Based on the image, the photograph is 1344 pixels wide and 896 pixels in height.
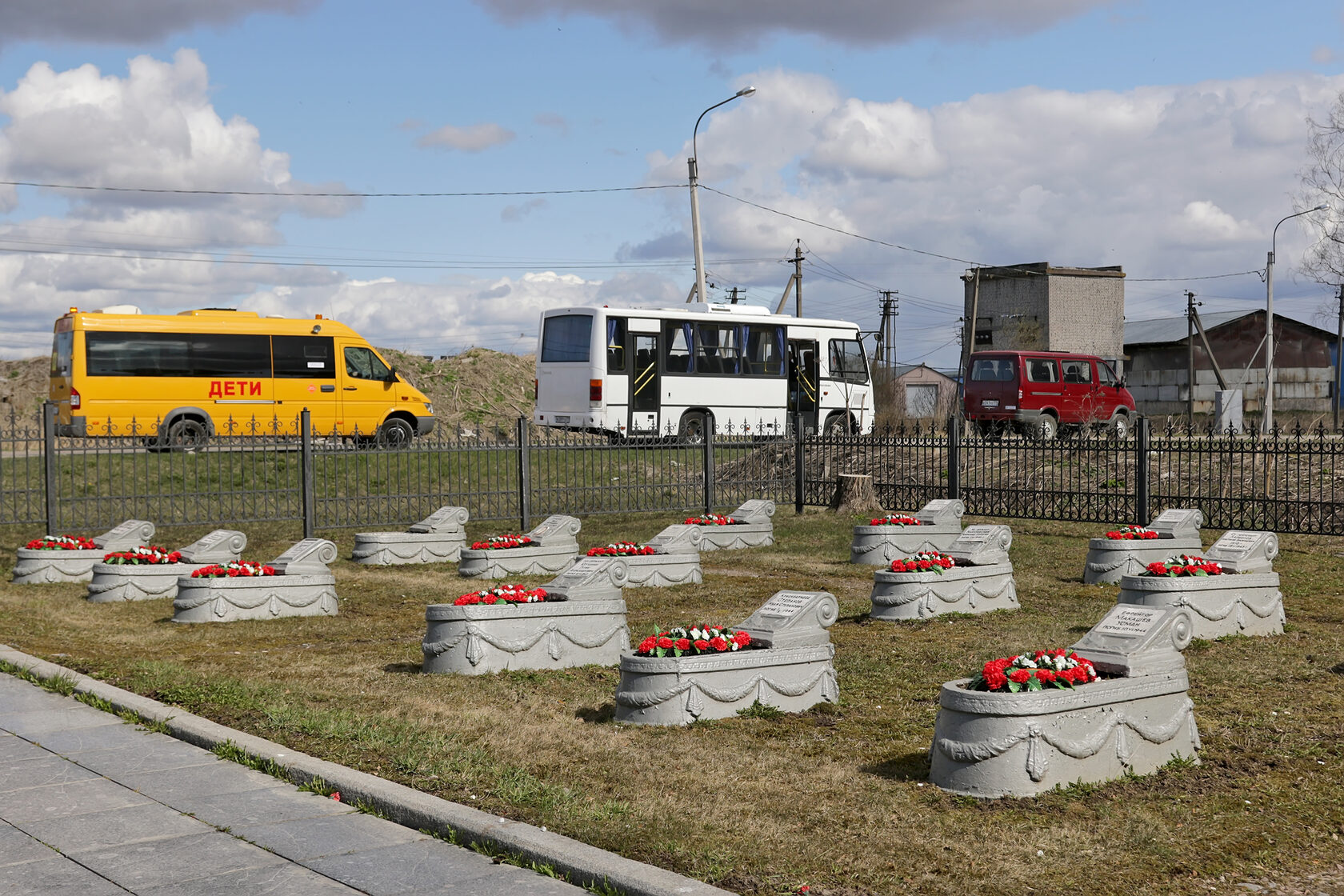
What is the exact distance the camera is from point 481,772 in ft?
18.6

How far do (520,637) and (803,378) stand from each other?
19.7 m

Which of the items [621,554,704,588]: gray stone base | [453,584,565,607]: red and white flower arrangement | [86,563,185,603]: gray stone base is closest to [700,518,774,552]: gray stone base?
[621,554,704,588]: gray stone base

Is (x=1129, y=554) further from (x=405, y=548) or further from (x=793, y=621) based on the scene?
(x=405, y=548)

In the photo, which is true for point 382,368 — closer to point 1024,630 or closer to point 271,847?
point 1024,630

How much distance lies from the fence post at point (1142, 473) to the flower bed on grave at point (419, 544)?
891 centimetres

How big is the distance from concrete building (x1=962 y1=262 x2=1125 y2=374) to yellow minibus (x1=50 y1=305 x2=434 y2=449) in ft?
131

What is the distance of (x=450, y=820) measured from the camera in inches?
192

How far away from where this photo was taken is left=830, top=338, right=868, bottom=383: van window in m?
27.9

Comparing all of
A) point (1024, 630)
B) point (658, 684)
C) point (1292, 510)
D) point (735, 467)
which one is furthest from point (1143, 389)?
point (658, 684)

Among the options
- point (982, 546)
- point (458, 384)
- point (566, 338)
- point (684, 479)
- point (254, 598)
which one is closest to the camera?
point (254, 598)

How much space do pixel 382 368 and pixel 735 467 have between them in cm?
821

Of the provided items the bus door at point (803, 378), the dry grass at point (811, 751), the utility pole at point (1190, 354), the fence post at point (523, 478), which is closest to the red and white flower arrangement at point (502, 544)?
the dry grass at point (811, 751)

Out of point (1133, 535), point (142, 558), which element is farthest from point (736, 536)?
Answer: point (142, 558)

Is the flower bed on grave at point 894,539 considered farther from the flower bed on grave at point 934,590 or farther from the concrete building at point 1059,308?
the concrete building at point 1059,308
